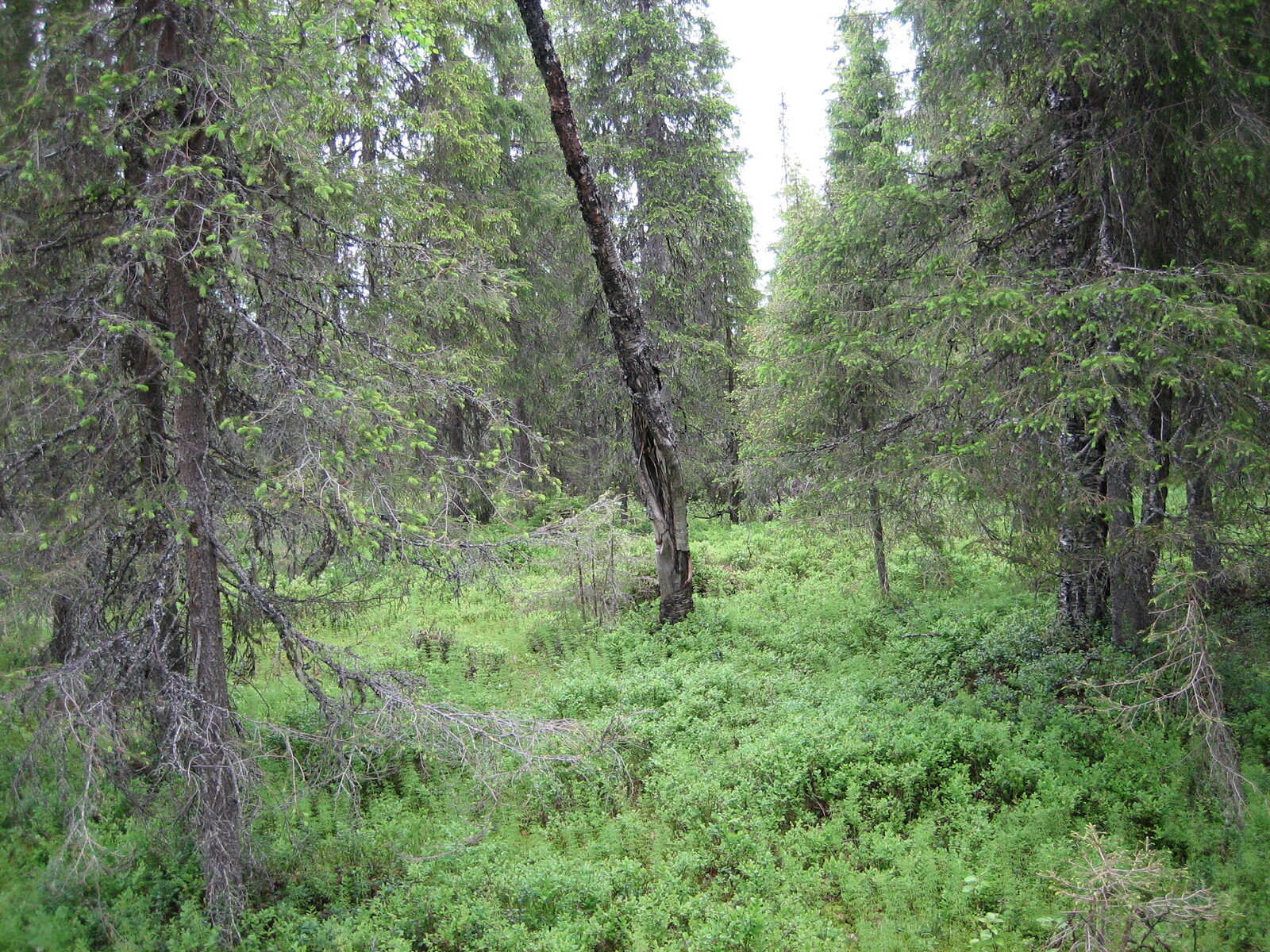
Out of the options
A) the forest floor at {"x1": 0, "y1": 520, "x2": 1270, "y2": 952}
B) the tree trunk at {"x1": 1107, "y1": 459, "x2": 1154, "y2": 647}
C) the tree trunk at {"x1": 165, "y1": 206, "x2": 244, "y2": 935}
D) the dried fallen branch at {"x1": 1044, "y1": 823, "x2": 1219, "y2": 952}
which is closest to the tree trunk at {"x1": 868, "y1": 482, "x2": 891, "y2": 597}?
the forest floor at {"x1": 0, "y1": 520, "x2": 1270, "y2": 952}

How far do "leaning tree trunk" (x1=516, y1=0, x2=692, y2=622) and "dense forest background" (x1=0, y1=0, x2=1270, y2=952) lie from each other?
8.1 inches

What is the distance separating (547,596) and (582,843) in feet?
18.0

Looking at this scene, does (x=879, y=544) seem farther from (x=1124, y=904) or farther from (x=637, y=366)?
(x=1124, y=904)

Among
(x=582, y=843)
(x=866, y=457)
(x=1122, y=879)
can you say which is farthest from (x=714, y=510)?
(x=1122, y=879)

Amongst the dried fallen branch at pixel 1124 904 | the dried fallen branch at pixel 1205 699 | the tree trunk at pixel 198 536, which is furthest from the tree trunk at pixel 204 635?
the dried fallen branch at pixel 1205 699

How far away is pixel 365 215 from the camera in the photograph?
22.1ft

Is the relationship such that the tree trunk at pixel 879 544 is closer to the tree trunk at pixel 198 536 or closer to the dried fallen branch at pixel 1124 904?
the dried fallen branch at pixel 1124 904

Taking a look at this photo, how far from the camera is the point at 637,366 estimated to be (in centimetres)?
1084

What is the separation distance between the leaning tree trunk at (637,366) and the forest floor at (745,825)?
7.23 ft

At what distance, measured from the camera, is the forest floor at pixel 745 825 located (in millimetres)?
5387

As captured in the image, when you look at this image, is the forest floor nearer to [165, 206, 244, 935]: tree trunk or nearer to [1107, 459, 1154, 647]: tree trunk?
[165, 206, 244, 935]: tree trunk

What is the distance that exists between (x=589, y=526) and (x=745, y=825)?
2891 mm

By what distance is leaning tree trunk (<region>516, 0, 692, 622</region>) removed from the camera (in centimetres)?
930

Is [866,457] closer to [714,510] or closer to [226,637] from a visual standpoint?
[226,637]
